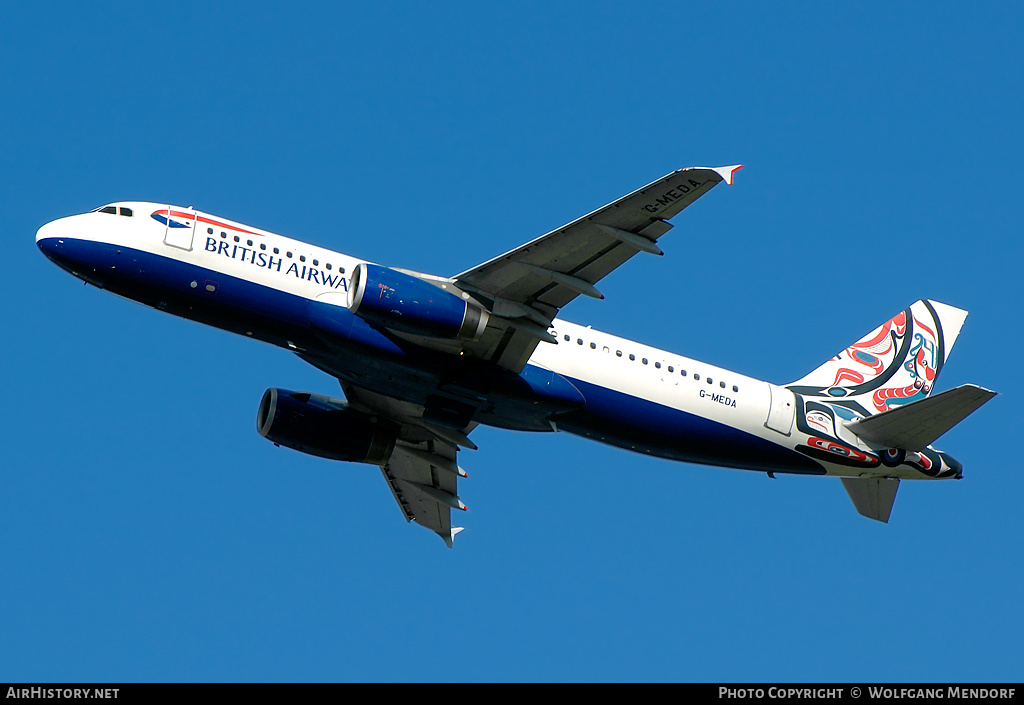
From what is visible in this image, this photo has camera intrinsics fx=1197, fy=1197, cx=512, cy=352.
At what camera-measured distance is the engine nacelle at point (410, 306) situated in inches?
1324

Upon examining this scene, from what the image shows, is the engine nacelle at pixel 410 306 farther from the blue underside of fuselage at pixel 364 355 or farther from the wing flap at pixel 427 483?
the wing flap at pixel 427 483

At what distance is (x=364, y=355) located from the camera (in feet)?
114

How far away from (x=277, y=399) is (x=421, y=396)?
270 inches

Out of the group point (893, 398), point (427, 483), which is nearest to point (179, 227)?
point (427, 483)

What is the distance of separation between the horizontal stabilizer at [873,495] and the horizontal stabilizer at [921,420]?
6.06 ft

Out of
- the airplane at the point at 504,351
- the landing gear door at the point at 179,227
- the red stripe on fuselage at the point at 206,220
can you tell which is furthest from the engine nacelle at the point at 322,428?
the landing gear door at the point at 179,227

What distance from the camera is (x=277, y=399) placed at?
4128 cm

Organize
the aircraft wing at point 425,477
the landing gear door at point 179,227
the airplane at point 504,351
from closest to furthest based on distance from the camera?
the airplane at point 504,351 → the landing gear door at point 179,227 → the aircraft wing at point 425,477

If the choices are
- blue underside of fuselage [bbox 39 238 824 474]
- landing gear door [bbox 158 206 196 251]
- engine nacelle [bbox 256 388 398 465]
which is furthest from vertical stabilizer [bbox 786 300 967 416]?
landing gear door [bbox 158 206 196 251]

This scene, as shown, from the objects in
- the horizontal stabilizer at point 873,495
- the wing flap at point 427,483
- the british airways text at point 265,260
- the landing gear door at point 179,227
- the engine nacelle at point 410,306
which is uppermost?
the landing gear door at point 179,227

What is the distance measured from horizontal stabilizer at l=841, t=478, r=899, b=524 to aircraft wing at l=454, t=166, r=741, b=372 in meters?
13.2

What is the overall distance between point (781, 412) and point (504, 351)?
10080 mm
